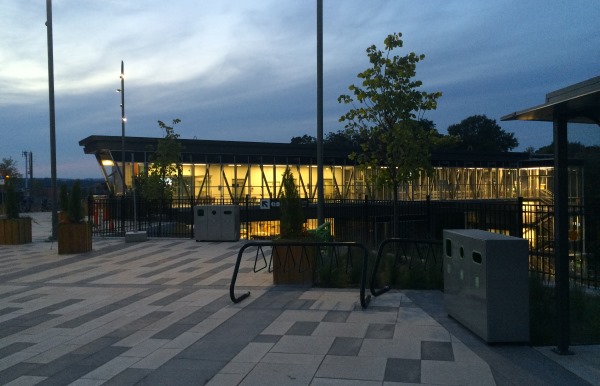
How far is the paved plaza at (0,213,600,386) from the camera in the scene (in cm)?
612

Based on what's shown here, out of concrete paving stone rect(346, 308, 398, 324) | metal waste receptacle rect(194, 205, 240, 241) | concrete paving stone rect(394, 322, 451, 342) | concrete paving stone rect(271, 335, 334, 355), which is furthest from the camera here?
metal waste receptacle rect(194, 205, 240, 241)

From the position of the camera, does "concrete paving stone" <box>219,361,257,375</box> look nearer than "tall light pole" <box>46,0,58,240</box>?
Yes

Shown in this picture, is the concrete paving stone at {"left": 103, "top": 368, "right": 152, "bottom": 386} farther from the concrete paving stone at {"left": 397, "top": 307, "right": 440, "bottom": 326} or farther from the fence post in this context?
the fence post

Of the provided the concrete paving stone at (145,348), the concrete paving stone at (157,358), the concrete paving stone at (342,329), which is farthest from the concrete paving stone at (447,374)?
the concrete paving stone at (145,348)

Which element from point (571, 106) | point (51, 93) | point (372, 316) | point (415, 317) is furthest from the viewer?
point (51, 93)

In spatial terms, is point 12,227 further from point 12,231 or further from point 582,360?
point 582,360

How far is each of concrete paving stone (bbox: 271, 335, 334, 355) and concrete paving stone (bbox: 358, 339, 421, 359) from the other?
475 mm

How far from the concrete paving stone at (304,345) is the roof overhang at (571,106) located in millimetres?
3613

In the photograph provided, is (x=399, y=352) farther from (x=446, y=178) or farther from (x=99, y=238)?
(x=446, y=178)

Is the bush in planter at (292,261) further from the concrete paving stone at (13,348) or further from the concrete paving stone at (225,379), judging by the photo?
Answer: the concrete paving stone at (225,379)

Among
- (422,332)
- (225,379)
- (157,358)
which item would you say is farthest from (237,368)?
(422,332)

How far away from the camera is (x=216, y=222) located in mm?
19641

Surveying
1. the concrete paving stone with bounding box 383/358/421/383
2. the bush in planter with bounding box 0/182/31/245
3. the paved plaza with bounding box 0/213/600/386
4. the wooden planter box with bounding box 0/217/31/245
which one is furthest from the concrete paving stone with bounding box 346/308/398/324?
the wooden planter box with bounding box 0/217/31/245

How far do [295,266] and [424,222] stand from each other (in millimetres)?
9017
